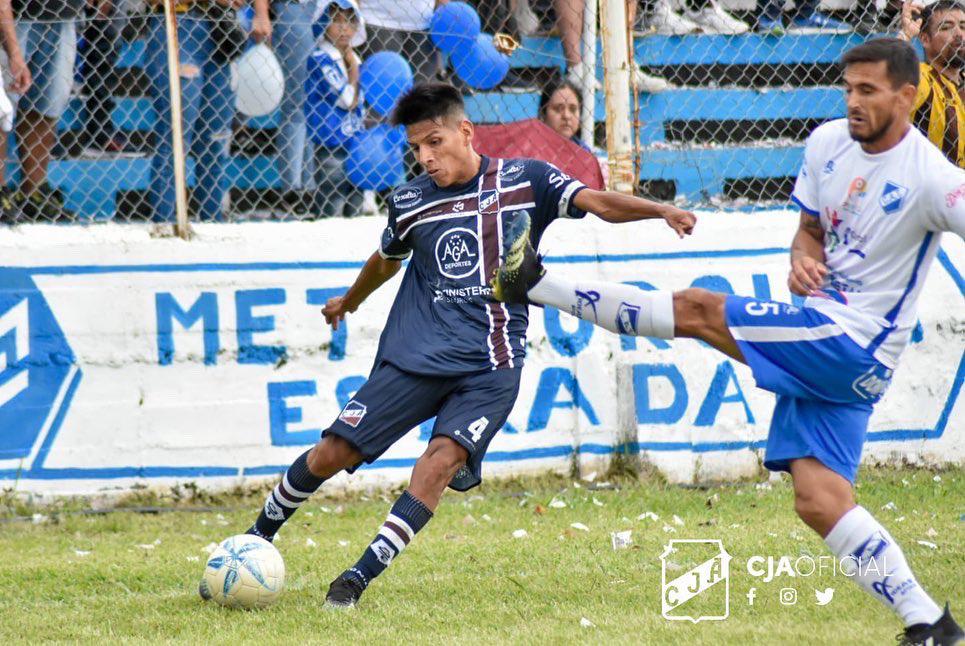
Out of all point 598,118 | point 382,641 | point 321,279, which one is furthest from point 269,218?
point 382,641

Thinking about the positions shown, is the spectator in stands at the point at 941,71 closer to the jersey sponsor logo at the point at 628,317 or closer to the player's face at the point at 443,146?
the player's face at the point at 443,146

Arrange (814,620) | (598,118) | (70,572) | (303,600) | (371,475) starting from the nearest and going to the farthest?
(814,620)
(303,600)
(70,572)
(371,475)
(598,118)

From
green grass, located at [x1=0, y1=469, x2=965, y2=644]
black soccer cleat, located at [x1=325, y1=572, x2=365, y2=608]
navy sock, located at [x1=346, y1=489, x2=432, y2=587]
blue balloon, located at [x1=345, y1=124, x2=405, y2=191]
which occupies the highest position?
blue balloon, located at [x1=345, y1=124, x2=405, y2=191]

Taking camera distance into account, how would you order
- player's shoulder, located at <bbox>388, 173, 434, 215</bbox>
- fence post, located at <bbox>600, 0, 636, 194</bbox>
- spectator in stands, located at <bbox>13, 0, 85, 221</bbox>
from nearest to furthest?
player's shoulder, located at <bbox>388, 173, 434, 215</bbox>
spectator in stands, located at <bbox>13, 0, 85, 221</bbox>
fence post, located at <bbox>600, 0, 636, 194</bbox>

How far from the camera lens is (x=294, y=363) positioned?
25.4 ft

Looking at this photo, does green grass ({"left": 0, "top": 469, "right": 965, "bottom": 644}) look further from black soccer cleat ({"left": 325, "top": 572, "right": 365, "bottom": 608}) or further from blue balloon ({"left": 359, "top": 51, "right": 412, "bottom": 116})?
blue balloon ({"left": 359, "top": 51, "right": 412, "bottom": 116})

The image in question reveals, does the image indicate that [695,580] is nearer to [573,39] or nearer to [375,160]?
[375,160]

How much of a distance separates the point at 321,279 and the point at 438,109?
251 centimetres

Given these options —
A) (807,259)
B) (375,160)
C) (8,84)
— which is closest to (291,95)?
(375,160)

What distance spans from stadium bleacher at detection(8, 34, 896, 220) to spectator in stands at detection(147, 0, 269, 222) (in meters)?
0.15

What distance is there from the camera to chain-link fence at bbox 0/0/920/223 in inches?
310

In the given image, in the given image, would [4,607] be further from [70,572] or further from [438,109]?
[438,109]

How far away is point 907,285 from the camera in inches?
179

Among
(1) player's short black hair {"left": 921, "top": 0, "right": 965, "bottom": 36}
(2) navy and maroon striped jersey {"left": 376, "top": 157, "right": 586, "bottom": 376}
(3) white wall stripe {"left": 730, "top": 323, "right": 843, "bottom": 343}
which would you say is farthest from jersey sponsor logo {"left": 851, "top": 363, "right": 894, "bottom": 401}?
(1) player's short black hair {"left": 921, "top": 0, "right": 965, "bottom": 36}
